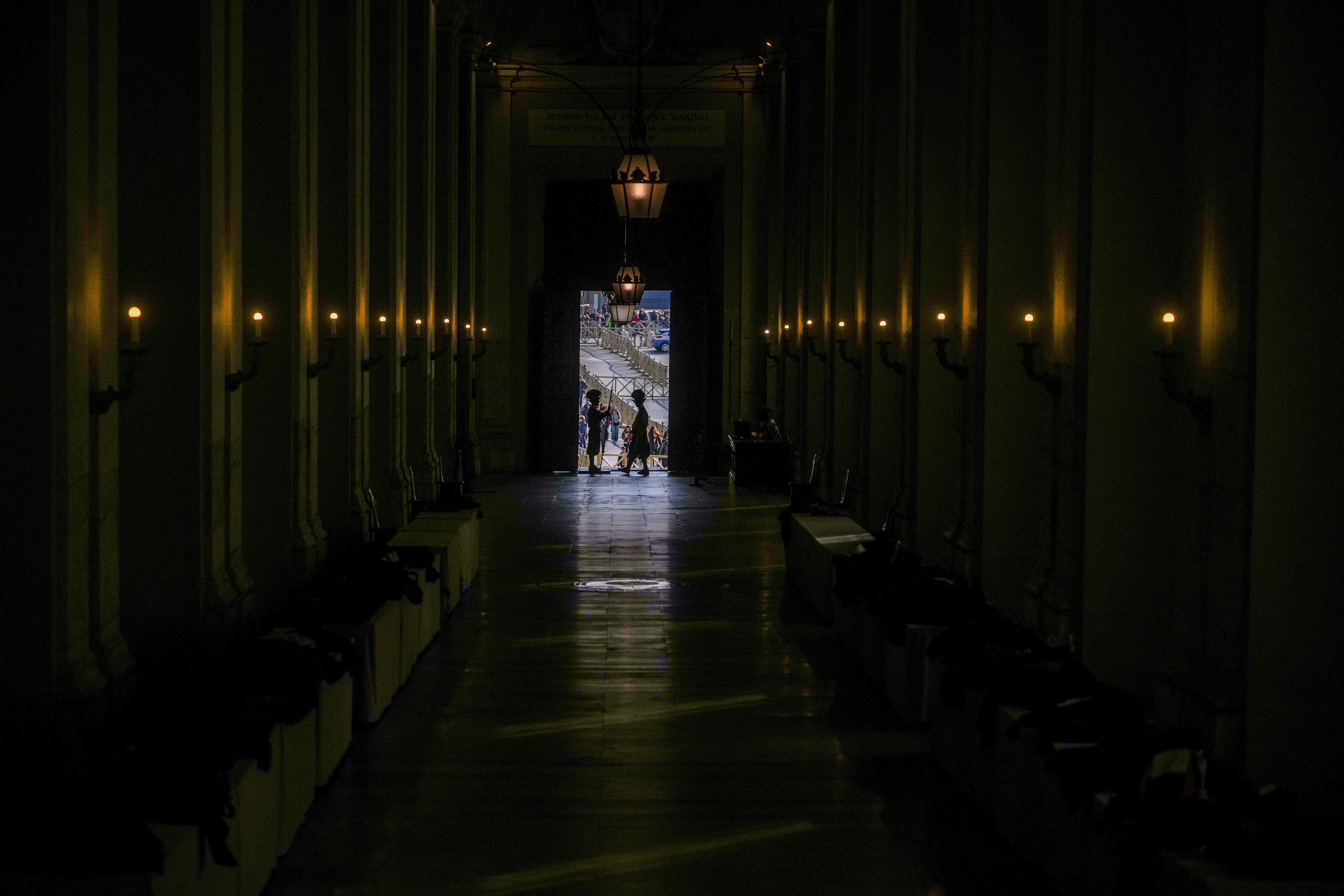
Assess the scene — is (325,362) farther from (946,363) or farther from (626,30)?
(626,30)

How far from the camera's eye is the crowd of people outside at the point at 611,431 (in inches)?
1070

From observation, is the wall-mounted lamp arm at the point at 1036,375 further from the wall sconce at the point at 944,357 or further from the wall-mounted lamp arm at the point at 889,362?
the wall-mounted lamp arm at the point at 889,362

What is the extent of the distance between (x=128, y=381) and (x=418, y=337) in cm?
1158

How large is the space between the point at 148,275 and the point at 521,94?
788 inches

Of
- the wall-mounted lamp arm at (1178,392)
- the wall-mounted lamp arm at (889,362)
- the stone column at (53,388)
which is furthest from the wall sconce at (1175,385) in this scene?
the wall-mounted lamp arm at (889,362)

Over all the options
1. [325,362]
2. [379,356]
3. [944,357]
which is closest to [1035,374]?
[944,357]

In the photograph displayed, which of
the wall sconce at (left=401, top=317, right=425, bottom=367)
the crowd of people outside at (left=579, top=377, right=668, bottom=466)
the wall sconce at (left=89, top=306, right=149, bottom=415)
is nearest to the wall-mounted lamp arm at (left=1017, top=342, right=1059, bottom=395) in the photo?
the wall sconce at (left=89, top=306, right=149, bottom=415)

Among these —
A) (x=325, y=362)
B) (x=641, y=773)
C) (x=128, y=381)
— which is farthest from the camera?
(x=325, y=362)

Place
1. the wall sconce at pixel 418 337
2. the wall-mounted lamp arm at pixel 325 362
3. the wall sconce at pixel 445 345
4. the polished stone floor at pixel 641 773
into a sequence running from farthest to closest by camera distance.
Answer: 1. the wall sconce at pixel 445 345
2. the wall sconce at pixel 418 337
3. the wall-mounted lamp arm at pixel 325 362
4. the polished stone floor at pixel 641 773

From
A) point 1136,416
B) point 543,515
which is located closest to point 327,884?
point 1136,416

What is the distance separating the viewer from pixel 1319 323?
6039 mm

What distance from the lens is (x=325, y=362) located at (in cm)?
1148

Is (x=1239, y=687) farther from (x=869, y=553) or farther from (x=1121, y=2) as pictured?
(x=869, y=553)

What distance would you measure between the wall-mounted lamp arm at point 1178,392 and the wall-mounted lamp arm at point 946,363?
399 cm
